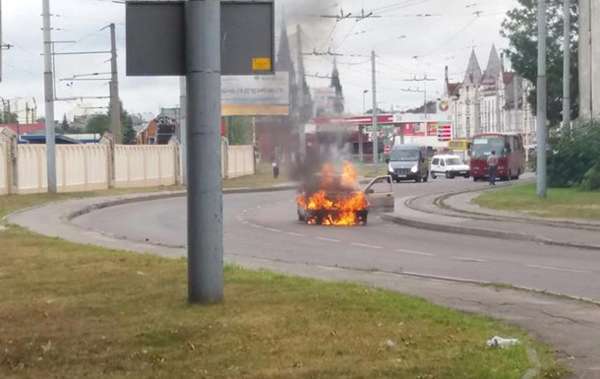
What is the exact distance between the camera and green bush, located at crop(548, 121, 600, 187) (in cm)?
4256

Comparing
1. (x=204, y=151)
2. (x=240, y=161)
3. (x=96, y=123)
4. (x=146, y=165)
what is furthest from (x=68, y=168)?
(x=96, y=123)

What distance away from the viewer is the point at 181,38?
A: 429 inches

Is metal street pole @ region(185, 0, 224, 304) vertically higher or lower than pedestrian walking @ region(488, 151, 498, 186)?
higher

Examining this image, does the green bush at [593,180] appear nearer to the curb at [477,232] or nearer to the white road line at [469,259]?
the curb at [477,232]

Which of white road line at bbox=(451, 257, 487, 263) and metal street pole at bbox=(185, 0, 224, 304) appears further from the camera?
white road line at bbox=(451, 257, 487, 263)

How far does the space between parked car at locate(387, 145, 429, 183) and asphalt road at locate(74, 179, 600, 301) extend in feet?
108

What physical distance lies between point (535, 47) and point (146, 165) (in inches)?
978

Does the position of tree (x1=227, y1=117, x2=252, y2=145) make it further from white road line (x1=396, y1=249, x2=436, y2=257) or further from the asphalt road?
white road line (x1=396, y1=249, x2=436, y2=257)

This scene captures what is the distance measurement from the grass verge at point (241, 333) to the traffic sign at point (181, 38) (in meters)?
2.51

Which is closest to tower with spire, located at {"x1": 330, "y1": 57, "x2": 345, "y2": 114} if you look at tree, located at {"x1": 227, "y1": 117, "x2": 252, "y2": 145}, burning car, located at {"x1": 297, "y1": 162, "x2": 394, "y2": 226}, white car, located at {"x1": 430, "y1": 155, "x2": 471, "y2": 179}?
burning car, located at {"x1": 297, "y1": 162, "x2": 394, "y2": 226}

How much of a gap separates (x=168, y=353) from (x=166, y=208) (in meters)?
29.4

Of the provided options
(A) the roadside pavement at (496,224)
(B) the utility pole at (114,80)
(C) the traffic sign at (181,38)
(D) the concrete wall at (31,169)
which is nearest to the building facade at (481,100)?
(B) the utility pole at (114,80)

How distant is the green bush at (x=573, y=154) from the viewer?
42.6 m

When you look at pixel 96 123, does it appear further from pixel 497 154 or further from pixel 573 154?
pixel 573 154
